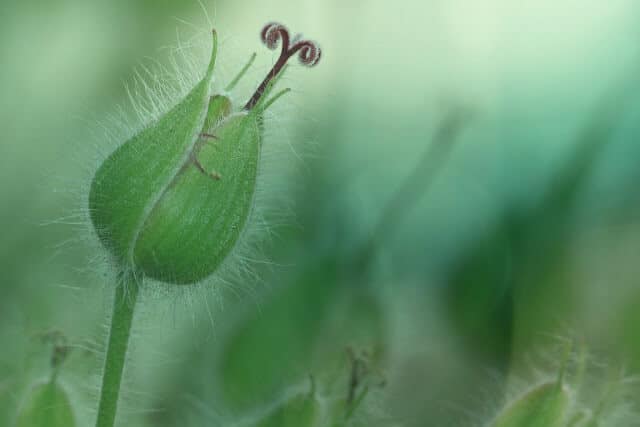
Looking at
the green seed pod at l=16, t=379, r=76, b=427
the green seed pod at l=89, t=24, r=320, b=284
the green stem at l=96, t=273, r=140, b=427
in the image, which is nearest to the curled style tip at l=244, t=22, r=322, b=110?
the green seed pod at l=89, t=24, r=320, b=284

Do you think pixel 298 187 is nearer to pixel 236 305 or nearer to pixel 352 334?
pixel 236 305

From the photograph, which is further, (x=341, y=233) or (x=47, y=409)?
(x=341, y=233)

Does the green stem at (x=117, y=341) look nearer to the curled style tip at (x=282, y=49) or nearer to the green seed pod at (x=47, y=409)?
the green seed pod at (x=47, y=409)

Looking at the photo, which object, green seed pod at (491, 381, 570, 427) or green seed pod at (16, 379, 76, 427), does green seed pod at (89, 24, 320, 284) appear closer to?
green seed pod at (16, 379, 76, 427)

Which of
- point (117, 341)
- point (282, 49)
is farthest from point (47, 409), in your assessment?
point (282, 49)

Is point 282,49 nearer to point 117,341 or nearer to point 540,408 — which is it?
point 117,341

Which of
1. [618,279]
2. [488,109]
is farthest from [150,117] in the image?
[488,109]
